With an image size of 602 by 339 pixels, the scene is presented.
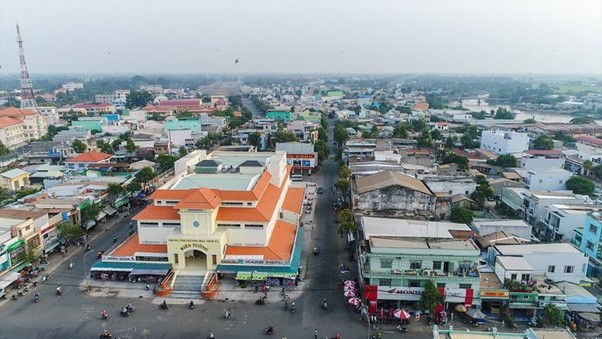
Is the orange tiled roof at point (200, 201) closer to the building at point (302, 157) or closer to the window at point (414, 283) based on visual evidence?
the window at point (414, 283)

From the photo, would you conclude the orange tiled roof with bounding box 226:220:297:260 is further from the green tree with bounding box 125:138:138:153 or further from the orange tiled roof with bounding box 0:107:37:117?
the orange tiled roof with bounding box 0:107:37:117

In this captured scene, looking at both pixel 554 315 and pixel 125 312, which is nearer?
pixel 554 315

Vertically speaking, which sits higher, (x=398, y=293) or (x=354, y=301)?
(x=398, y=293)

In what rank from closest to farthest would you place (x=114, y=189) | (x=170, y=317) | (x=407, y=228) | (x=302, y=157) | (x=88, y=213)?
(x=170, y=317)
(x=407, y=228)
(x=88, y=213)
(x=114, y=189)
(x=302, y=157)

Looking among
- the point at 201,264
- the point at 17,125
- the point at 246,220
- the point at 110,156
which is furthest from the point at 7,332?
the point at 17,125

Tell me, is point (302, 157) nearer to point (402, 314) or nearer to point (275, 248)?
point (275, 248)

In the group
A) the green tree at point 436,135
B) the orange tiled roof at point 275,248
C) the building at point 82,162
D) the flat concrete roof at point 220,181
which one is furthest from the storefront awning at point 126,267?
the green tree at point 436,135

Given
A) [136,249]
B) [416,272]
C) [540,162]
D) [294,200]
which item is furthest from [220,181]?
[540,162]

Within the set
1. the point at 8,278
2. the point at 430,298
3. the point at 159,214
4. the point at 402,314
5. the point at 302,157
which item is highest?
the point at 159,214

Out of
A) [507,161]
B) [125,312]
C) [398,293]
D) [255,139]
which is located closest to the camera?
[125,312]
